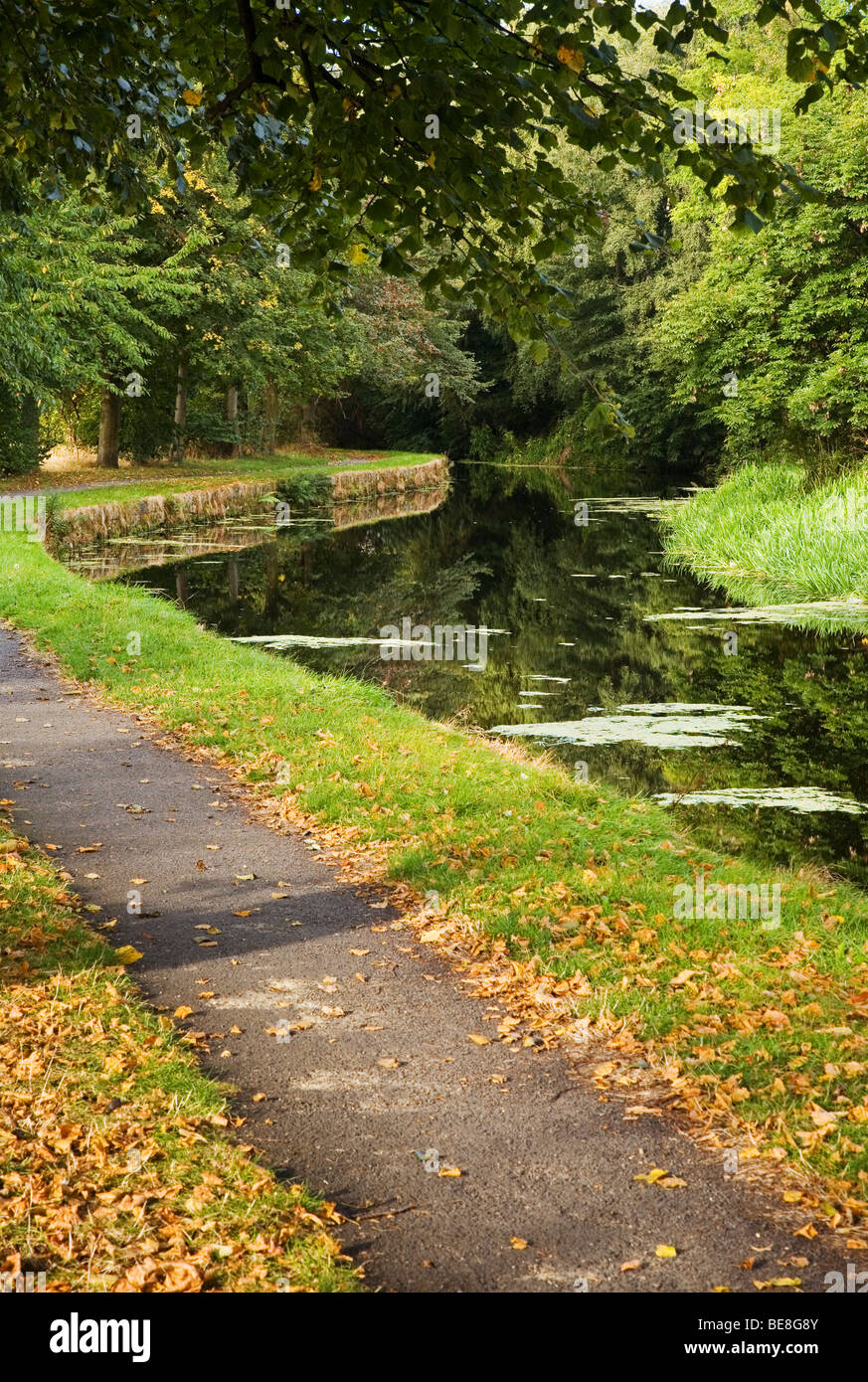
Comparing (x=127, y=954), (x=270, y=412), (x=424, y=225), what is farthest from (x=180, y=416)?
(x=127, y=954)

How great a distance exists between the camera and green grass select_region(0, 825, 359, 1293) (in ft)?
12.8

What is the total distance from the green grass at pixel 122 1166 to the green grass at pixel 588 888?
1.92 m

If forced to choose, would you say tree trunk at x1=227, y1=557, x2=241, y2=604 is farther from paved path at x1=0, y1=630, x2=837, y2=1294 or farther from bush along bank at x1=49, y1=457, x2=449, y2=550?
paved path at x1=0, y1=630, x2=837, y2=1294

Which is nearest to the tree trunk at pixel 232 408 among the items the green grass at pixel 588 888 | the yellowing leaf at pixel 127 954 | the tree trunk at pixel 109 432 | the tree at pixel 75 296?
→ the tree trunk at pixel 109 432

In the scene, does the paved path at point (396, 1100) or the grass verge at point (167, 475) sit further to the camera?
the grass verge at point (167, 475)

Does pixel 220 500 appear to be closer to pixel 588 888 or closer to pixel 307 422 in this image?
pixel 588 888

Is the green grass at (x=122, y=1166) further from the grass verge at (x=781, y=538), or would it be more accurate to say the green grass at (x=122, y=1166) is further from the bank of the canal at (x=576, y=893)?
the grass verge at (x=781, y=538)

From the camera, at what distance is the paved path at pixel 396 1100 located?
4152mm

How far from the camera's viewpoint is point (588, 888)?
24.3ft

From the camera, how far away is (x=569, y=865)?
7859 mm

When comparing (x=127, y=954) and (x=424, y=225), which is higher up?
(x=424, y=225)

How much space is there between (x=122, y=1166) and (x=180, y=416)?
38.3 m

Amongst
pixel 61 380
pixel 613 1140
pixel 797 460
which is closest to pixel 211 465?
pixel 61 380

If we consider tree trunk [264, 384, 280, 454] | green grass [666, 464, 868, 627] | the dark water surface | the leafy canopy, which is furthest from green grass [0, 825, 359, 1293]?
tree trunk [264, 384, 280, 454]
